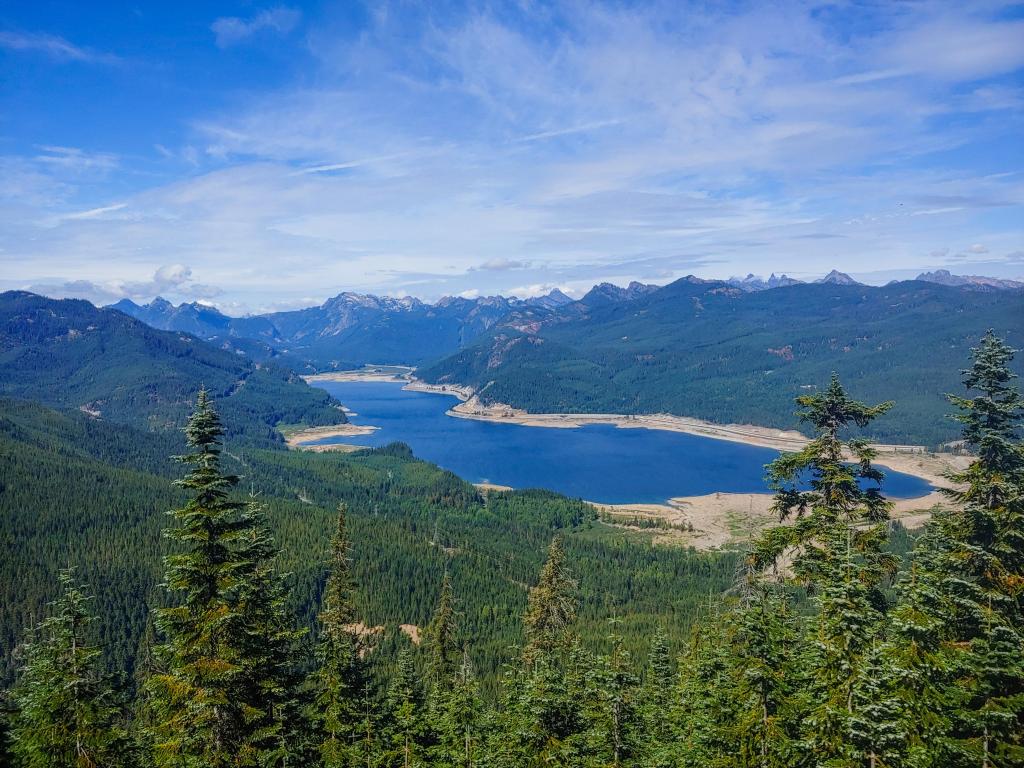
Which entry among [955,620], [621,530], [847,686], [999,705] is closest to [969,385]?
[955,620]

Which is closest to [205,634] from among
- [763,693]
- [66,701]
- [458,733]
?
[66,701]

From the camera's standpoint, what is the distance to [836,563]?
61.9 ft

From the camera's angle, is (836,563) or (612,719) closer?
(836,563)

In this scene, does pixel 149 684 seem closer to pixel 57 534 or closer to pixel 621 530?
pixel 57 534

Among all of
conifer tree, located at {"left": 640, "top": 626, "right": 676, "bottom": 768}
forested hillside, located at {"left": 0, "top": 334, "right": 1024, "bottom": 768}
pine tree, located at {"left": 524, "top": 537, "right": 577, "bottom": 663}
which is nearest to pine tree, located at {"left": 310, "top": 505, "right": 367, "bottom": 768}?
forested hillside, located at {"left": 0, "top": 334, "right": 1024, "bottom": 768}

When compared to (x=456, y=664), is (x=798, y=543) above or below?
above

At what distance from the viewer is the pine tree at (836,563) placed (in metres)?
14.7

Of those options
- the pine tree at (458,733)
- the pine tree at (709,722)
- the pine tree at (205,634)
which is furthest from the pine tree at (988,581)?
the pine tree at (205,634)

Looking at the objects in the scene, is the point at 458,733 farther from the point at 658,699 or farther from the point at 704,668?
the point at 658,699

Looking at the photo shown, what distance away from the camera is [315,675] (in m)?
27.6

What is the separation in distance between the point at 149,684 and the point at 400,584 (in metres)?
94.7

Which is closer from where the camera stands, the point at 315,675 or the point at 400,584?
the point at 315,675

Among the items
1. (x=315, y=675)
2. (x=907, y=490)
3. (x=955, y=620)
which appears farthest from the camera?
(x=907, y=490)

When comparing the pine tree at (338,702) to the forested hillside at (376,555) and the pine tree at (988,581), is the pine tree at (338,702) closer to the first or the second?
the pine tree at (988,581)
